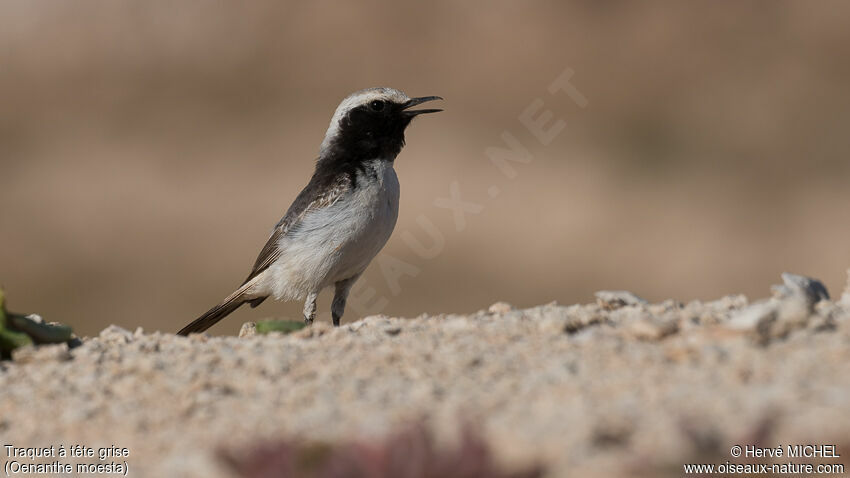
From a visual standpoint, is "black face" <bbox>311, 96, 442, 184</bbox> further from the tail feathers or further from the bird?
the tail feathers

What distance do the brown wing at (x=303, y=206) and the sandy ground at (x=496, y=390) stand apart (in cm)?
309

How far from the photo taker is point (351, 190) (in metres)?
7.78

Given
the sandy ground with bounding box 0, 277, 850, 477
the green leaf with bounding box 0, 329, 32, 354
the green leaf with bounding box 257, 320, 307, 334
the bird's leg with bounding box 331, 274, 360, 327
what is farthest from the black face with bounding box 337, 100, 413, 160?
the green leaf with bounding box 0, 329, 32, 354

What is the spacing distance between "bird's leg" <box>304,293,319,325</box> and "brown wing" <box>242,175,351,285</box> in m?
0.50

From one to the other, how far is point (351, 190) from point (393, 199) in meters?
0.36

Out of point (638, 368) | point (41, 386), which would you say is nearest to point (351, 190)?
point (41, 386)

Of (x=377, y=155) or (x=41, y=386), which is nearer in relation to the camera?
(x=41, y=386)

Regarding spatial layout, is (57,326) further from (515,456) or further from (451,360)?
(515,456)

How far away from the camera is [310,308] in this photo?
26.6ft

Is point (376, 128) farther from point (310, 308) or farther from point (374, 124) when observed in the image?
point (310, 308)

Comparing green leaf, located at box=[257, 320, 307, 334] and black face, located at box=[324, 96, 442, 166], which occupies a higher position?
black face, located at box=[324, 96, 442, 166]

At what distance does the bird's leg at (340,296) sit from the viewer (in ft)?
27.0

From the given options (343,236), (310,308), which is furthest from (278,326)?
(310,308)

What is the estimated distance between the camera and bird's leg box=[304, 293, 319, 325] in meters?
8.07
